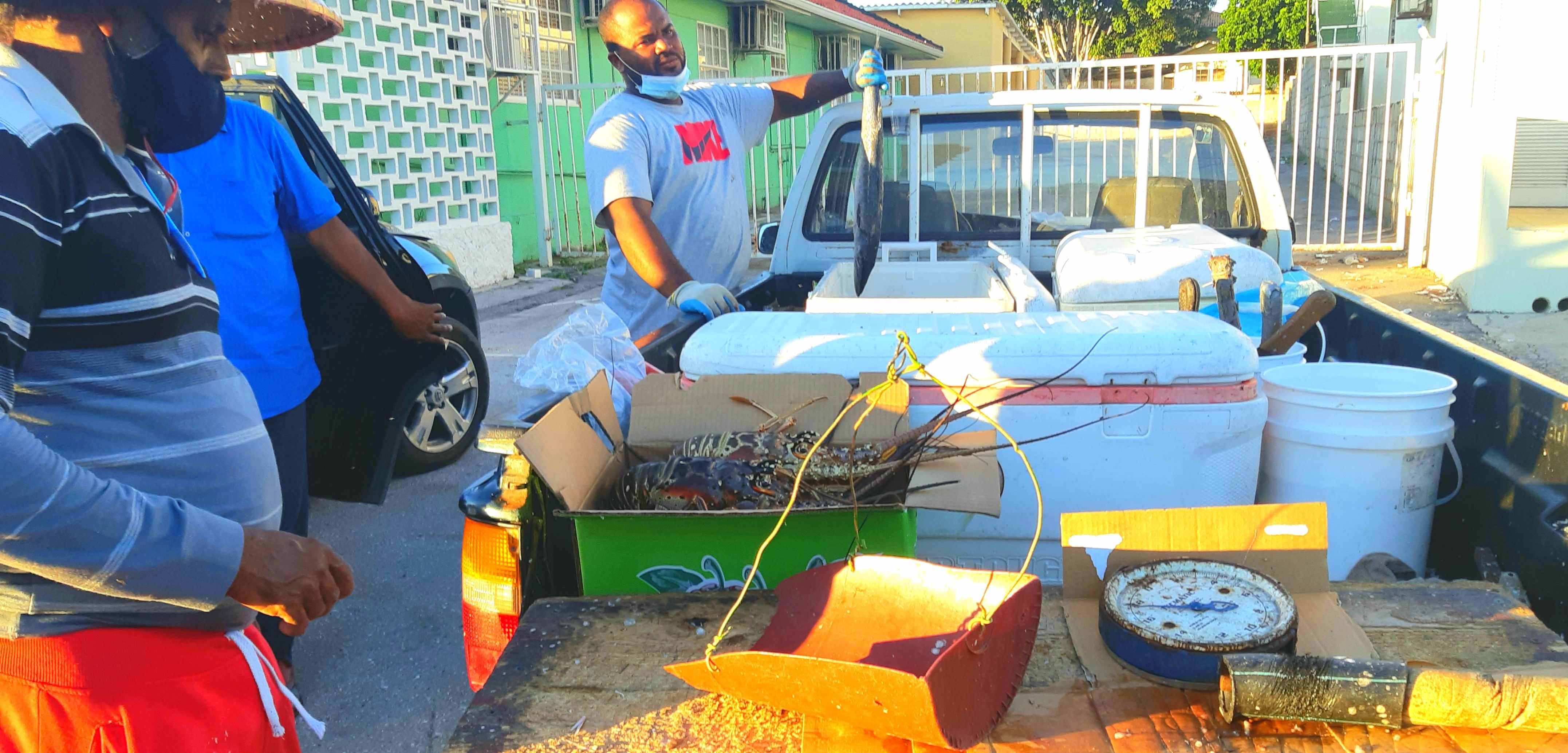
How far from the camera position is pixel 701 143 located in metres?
3.45

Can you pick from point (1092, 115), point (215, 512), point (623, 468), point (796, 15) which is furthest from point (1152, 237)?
point (796, 15)

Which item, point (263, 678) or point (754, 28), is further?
point (754, 28)

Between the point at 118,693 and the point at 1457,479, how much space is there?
255 centimetres

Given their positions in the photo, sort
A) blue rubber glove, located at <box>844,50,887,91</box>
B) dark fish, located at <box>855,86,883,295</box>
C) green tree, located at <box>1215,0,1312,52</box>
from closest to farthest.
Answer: dark fish, located at <box>855,86,883,295</box> < blue rubber glove, located at <box>844,50,887,91</box> < green tree, located at <box>1215,0,1312,52</box>

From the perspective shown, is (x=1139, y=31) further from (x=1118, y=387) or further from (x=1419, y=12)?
(x=1118, y=387)

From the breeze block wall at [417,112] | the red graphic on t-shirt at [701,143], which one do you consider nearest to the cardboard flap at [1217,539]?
the red graphic on t-shirt at [701,143]

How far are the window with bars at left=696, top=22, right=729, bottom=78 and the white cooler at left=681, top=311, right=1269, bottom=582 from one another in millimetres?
12715

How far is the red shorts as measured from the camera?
1302 mm

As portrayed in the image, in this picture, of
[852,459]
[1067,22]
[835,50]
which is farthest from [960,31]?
[852,459]

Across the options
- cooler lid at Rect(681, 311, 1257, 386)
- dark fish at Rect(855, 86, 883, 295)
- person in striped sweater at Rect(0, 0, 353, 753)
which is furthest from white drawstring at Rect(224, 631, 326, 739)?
dark fish at Rect(855, 86, 883, 295)

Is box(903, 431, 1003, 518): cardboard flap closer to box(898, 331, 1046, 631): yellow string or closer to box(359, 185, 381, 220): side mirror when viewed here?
box(898, 331, 1046, 631): yellow string

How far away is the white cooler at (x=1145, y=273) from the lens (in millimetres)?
2812

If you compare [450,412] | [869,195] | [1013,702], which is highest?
[869,195]

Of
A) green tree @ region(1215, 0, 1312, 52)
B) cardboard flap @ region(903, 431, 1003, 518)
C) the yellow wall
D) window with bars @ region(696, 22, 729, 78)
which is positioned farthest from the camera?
the yellow wall
